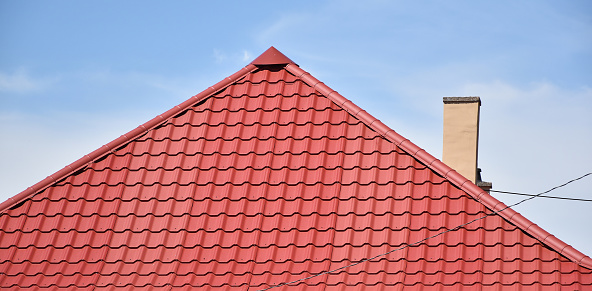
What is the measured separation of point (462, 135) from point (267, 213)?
4420 millimetres

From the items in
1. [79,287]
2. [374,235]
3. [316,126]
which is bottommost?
[79,287]

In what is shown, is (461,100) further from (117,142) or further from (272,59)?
(117,142)

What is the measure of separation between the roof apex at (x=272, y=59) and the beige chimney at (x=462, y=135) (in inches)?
120

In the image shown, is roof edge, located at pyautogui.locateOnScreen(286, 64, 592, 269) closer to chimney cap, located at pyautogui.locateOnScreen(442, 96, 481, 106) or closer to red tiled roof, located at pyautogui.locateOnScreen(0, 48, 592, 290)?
red tiled roof, located at pyautogui.locateOnScreen(0, 48, 592, 290)

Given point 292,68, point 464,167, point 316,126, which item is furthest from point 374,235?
point 464,167

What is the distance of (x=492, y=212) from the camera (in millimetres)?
9195

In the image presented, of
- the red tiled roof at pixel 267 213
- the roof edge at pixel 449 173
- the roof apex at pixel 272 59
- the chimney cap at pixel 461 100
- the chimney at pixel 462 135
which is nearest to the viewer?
the roof edge at pixel 449 173

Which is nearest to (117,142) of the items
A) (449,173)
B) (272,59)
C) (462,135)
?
(272,59)

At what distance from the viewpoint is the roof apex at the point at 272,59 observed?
1134 cm

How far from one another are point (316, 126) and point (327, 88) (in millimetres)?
673

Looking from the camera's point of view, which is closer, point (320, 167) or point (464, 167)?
point (320, 167)

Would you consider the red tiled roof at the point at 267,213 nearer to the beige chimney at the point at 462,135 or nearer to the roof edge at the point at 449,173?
the roof edge at the point at 449,173

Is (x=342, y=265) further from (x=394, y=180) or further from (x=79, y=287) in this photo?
(x=79, y=287)

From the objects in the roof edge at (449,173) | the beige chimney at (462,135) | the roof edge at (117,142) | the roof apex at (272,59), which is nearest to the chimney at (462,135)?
the beige chimney at (462,135)
